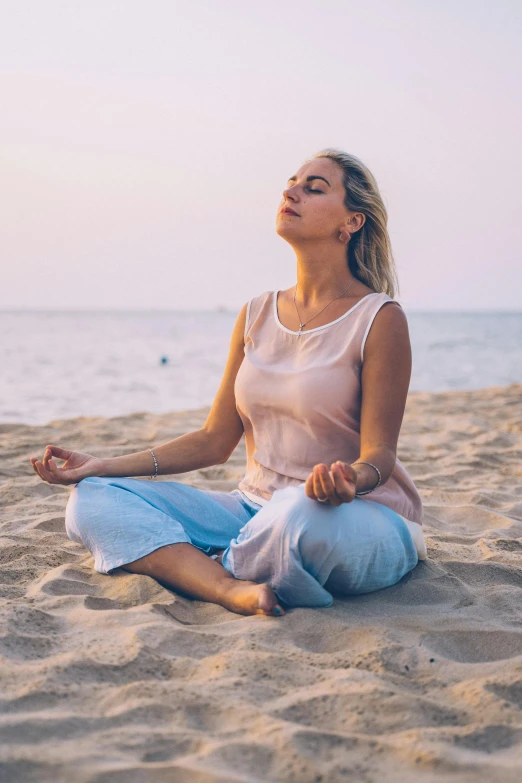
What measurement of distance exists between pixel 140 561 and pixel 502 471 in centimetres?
277

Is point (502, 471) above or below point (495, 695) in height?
below

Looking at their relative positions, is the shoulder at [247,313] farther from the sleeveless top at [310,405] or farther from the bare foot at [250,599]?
the bare foot at [250,599]

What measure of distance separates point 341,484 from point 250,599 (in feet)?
1.62

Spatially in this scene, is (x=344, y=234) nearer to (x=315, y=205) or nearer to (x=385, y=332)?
(x=315, y=205)

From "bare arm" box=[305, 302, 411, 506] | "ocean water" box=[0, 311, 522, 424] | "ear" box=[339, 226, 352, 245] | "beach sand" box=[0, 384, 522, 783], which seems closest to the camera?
"beach sand" box=[0, 384, 522, 783]

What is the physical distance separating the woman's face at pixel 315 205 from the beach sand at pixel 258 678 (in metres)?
1.31

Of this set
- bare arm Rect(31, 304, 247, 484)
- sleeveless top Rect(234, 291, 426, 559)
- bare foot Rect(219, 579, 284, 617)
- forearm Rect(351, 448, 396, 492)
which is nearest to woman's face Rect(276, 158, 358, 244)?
sleeveless top Rect(234, 291, 426, 559)

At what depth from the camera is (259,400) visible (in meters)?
2.81

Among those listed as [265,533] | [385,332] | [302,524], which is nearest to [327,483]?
[302,524]

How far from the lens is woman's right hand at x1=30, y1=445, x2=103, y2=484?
270 centimetres

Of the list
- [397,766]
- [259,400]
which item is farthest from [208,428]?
[397,766]

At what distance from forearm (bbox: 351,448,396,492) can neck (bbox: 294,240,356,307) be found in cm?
72

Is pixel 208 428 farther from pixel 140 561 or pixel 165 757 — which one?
pixel 165 757

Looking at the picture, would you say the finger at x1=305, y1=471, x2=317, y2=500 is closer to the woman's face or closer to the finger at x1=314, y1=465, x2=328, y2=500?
the finger at x1=314, y1=465, x2=328, y2=500
